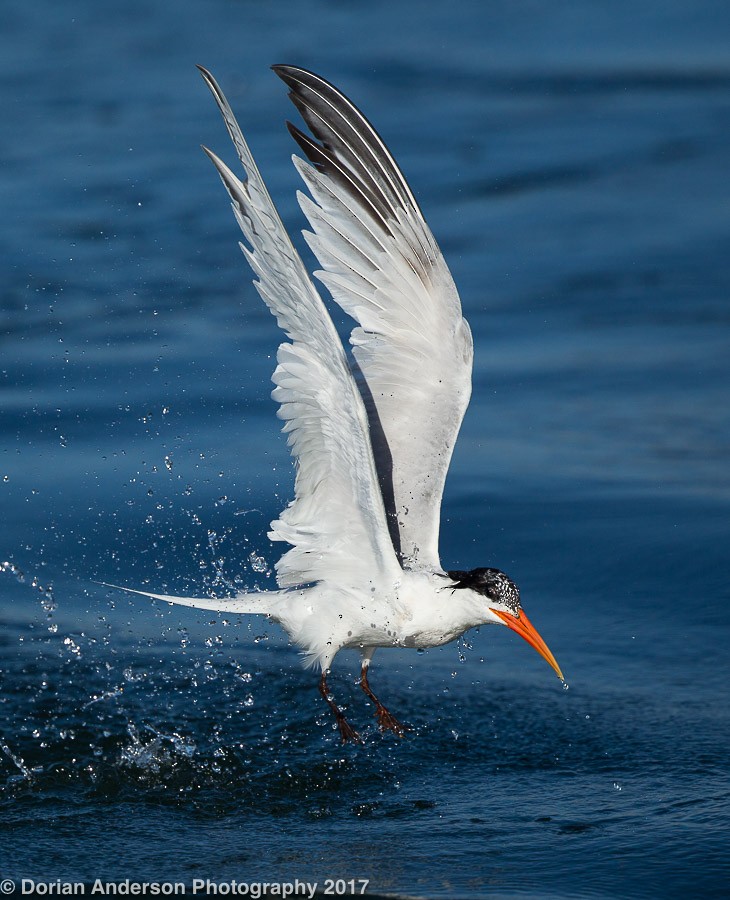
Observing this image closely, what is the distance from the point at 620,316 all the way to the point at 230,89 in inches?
247

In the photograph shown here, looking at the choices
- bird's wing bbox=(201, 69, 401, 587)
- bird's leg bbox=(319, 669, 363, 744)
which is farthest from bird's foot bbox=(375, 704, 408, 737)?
bird's wing bbox=(201, 69, 401, 587)

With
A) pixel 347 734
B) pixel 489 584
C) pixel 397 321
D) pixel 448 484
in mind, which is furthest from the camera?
pixel 448 484

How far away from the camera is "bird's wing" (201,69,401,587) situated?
4.95 metres

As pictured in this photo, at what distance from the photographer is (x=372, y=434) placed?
21.5 ft

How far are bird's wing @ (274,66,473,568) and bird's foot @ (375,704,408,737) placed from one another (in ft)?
2.18

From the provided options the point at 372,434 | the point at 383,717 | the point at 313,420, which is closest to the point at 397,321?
the point at 372,434

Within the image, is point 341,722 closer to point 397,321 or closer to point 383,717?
point 383,717

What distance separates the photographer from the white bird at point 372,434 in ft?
19.2

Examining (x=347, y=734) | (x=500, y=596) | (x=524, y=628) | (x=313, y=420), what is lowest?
(x=347, y=734)

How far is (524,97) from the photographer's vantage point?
1560 cm

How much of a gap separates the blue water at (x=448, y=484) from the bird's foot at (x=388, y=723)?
0.32 feet

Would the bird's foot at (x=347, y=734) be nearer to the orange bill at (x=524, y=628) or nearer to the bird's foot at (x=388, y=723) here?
the bird's foot at (x=388, y=723)

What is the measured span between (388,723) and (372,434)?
1.30 m

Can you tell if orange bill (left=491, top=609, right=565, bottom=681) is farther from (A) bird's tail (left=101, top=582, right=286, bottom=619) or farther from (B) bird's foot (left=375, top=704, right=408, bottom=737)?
(A) bird's tail (left=101, top=582, right=286, bottom=619)
